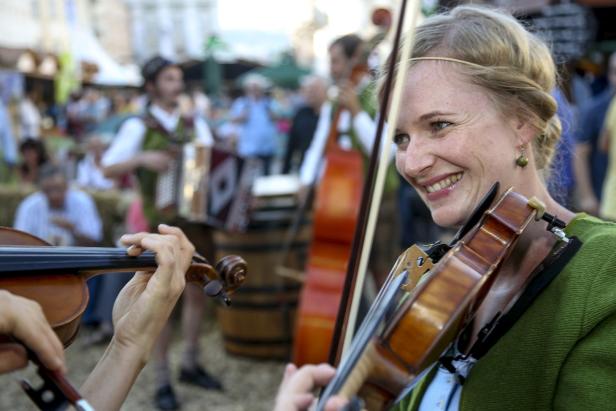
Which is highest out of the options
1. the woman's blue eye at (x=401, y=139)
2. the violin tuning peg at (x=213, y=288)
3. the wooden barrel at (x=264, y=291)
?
the woman's blue eye at (x=401, y=139)

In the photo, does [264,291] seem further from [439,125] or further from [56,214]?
[439,125]

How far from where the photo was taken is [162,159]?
384 centimetres

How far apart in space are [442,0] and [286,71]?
15621 mm

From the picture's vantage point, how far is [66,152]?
10570 millimetres

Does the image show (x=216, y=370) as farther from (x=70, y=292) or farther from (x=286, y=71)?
(x=286, y=71)

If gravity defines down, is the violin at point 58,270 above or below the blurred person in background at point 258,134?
above

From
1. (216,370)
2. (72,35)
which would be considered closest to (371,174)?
(216,370)

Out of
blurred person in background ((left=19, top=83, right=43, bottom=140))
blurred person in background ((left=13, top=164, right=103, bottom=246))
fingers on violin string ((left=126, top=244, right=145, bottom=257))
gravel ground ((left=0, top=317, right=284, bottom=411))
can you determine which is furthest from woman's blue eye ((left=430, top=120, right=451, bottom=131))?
blurred person in background ((left=19, top=83, right=43, bottom=140))

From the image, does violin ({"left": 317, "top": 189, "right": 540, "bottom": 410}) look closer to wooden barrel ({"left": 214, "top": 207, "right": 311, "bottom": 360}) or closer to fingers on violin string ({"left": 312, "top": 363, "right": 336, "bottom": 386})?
fingers on violin string ({"left": 312, "top": 363, "right": 336, "bottom": 386})

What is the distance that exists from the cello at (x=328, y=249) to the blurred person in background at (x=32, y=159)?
420cm

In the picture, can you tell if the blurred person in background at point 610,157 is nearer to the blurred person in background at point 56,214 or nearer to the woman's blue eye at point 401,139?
the woman's blue eye at point 401,139

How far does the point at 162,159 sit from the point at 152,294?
8.91 feet

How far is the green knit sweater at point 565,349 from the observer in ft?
3.61

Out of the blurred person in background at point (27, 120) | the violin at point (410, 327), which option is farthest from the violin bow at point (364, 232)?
the blurred person in background at point (27, 120)
